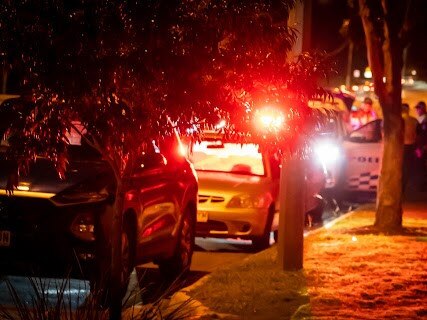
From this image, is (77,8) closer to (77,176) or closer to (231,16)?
(231,16)

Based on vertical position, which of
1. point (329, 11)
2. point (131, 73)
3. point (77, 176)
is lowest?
point (77, 176)

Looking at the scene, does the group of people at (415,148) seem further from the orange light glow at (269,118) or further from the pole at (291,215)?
the orange light glow at (269,118)

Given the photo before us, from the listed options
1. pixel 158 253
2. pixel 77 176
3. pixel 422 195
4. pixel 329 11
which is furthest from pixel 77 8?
pixel 329 11

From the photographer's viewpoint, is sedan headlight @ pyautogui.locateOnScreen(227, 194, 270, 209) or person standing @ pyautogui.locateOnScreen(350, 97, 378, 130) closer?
sedan headlight @ pyautogui.locateOnScreen(227, 194, 270, 209)

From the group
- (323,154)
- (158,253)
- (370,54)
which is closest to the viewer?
(158,253)

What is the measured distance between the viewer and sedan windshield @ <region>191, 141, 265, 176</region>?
14.7 m

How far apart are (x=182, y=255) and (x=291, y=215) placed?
4.30 feet

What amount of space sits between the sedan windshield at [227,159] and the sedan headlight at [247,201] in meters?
0.76

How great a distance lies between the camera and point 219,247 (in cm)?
1482

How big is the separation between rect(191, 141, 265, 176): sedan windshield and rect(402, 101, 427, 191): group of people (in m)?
3.50

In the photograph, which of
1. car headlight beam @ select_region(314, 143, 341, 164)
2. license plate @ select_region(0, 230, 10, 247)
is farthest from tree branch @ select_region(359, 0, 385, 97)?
license plate @ select_region(0, 230, 10, 247)

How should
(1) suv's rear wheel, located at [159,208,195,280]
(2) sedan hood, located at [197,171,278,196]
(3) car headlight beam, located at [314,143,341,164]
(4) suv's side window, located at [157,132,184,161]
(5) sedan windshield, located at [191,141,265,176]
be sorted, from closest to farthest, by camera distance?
(4) suv's side window, located at [157,132,184,161] < (1) suv's rear wheel, located at [159,208,195,280] < (2) sedan hood, located at [197,171,278,196] < (5) sedan windshield, located at [191,141,265,176] < (3) car headlight beam, located at [314,143,341,164]

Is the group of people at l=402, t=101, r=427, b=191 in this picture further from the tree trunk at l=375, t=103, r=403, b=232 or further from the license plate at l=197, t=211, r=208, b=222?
the license plate at l=197, t=211, r=208, b=222

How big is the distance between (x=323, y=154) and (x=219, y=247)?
5.36 m
